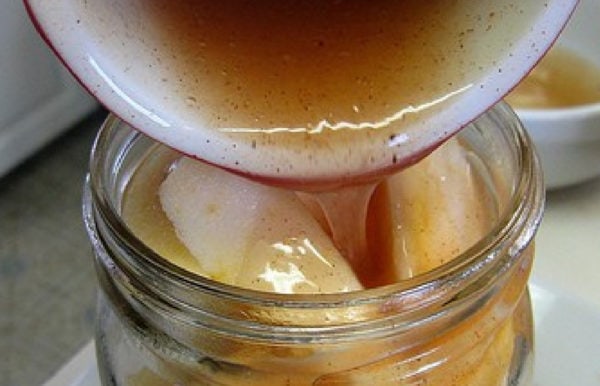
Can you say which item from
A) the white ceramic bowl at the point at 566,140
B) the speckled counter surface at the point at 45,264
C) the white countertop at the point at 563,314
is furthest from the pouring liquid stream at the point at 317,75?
the speckled counter surface at the point at 45,264

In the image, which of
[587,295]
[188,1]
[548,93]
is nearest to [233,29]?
[188,1]

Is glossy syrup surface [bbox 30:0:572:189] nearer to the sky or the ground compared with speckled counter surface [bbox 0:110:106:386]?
nearer to the sky

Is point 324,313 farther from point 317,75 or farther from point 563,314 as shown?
point 563,314

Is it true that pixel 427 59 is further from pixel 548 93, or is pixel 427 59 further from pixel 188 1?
pixel 548 93

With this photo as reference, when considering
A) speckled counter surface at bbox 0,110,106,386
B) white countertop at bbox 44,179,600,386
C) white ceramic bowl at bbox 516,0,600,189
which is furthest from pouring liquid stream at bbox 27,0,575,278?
speckled counter surface at bbox 0,110,106,386

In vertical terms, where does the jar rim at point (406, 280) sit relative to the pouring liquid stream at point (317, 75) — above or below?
below

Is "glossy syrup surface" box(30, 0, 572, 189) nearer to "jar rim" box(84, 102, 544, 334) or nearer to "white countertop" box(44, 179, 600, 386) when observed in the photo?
"jar rim" box(84, 102, 544, 334)

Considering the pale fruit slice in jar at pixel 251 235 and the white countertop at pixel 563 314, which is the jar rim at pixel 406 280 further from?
the white countertop at pixel 563 314
